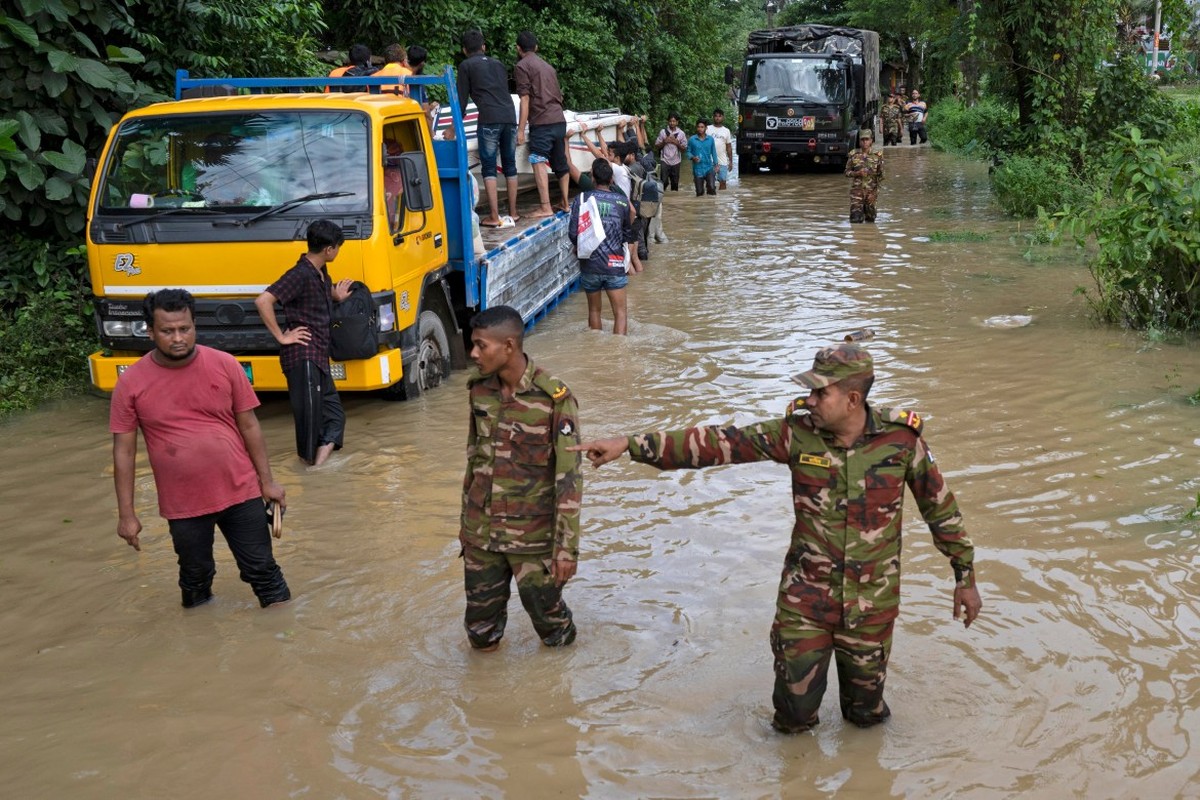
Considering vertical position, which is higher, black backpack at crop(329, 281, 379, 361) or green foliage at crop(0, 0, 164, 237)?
green foliage at crop(0, 0, 164, 237)

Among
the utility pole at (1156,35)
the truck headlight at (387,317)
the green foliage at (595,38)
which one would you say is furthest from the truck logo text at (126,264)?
the utility pole at (1156,35)

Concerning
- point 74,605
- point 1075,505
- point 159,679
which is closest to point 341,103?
point 74,605

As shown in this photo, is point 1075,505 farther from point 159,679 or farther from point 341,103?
point 341,103

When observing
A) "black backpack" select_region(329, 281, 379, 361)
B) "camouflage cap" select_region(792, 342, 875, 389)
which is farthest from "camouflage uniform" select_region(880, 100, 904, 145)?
"camouflage cap" select_region(792, 342, 875, 389)

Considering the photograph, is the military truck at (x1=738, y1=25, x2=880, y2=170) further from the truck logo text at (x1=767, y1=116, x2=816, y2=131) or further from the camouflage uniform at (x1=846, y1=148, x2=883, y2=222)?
the camouflage uniform at (x1=846, y1=148, x2=883, y2=222)

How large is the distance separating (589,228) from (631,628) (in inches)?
211

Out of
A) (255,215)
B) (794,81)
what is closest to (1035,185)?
(794,81)

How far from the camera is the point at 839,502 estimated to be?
3.90 meters

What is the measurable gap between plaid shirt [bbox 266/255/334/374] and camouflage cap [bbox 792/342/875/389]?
4.13 metres

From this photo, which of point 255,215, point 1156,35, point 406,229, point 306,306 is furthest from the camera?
point 1156,35

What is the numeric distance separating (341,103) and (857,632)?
573cm

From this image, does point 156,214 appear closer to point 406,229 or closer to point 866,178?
point 406,229

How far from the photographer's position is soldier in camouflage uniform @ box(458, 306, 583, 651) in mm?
4480

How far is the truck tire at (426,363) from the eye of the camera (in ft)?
28.8
